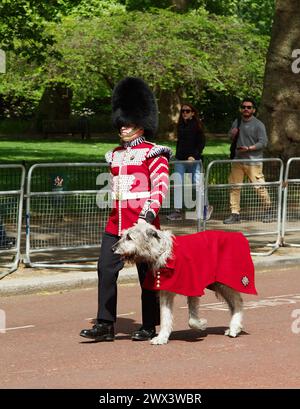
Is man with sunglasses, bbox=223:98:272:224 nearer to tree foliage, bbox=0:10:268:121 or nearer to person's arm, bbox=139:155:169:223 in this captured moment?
person's arm, bbox=139:155:169:223

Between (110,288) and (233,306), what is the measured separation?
1.11 metres

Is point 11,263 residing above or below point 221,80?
below

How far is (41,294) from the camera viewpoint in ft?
43.9

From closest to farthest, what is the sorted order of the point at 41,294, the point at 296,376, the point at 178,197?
1. the point at 296,376
2. the point at 41,294
3. the point at 178,197

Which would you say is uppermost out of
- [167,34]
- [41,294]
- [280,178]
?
[167,34]

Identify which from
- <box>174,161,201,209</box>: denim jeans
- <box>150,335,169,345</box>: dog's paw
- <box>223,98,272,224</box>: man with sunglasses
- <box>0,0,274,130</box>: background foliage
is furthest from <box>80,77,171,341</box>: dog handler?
<box>0,0,274,130</box>: background foliage

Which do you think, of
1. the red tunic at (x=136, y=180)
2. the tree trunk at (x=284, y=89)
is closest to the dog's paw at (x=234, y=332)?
the red tunic at (x=136, y=180)

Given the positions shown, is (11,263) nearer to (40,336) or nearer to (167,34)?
(40,336)

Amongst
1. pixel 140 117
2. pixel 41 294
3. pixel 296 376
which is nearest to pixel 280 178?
pixel 41 294

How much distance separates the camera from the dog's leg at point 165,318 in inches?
397

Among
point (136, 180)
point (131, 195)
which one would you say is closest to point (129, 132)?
point (136, 180)

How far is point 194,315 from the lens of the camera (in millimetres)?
10484

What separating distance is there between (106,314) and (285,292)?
12.1 ft

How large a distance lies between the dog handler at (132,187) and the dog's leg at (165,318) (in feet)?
0.89
